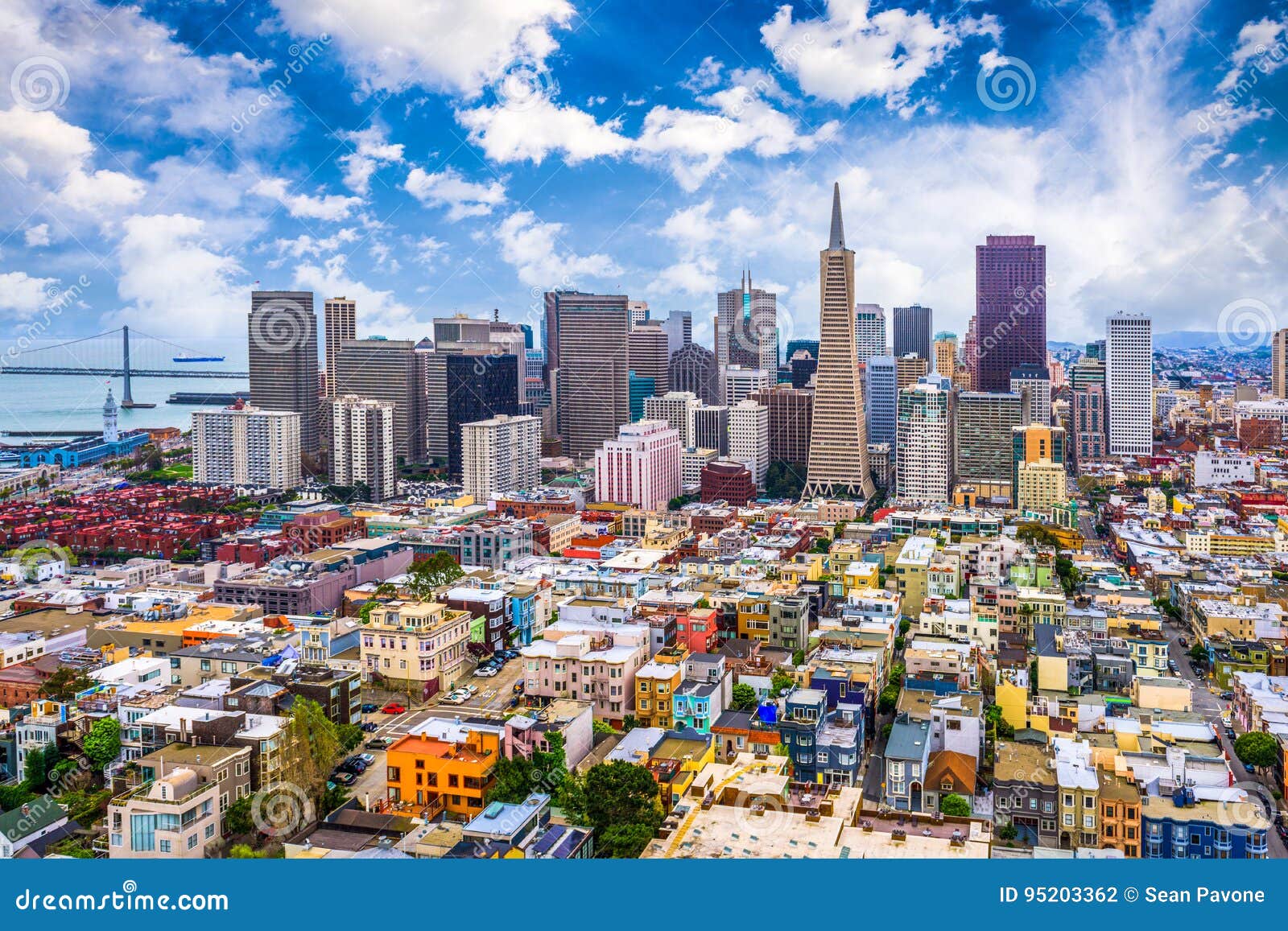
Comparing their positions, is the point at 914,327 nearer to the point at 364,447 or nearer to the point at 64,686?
the point at 364,447

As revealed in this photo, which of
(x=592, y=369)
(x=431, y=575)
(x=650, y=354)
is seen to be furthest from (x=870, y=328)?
(x=431, y=575)

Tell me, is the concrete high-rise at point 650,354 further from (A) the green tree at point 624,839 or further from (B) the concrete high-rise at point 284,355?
(A) the green tree at point 624,839

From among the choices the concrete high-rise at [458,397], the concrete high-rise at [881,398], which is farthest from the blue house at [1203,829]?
the concrete high-rise at [881,398]

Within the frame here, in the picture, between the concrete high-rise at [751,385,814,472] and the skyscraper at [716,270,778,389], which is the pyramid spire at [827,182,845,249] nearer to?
the concrete high-rise at [751,385,814,472]

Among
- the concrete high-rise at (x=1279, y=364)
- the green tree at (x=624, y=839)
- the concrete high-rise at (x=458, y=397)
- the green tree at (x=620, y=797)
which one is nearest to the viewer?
the green tree at (x=624, y=839)

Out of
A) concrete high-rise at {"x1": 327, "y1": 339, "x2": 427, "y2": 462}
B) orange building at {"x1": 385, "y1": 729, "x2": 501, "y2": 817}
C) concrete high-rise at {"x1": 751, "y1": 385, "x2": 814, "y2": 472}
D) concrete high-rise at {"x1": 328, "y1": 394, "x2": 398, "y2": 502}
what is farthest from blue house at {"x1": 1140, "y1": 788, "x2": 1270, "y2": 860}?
concrete high-rise at {"x1": 327, "y1": 339, "x2": 427, "y2": 462}

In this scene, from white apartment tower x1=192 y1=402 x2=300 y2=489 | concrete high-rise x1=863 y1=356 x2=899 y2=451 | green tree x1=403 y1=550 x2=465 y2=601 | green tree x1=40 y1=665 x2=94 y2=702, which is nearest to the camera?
green tree x1=40 y1=665 x2=94 y2=702

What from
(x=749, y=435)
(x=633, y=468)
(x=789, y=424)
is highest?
(x=789, y=424)
